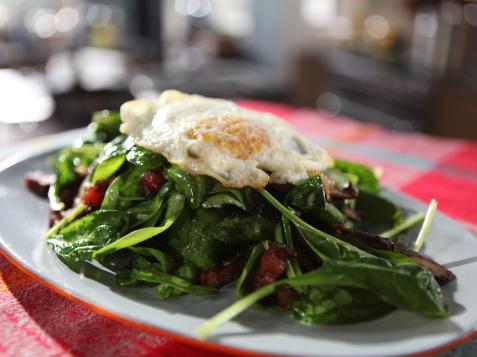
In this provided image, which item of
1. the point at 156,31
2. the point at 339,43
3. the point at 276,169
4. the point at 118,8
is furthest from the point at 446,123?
the point at 118,8

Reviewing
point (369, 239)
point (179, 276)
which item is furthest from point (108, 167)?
point (369, 239)

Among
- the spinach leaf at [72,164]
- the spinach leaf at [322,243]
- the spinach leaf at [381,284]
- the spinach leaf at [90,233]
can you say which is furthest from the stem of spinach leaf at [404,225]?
the spinach leaf at [72,164]

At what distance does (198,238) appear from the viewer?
1427 millimetres

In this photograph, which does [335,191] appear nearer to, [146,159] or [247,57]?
[146,159]

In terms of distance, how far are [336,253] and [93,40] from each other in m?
7.33

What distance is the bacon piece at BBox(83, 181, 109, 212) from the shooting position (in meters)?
1.65

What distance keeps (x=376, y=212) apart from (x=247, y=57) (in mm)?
6347

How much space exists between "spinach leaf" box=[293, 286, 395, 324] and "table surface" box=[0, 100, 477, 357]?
0.73 feet

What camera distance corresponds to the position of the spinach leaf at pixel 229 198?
57.2 inches

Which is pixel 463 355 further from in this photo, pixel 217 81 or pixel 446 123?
pixel 217 81

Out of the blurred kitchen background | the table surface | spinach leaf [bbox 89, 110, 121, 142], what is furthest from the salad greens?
the blurred kitchen background

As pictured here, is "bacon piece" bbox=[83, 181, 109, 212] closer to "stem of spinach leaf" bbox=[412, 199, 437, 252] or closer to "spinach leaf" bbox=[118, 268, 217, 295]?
"spinach leaf" bbox=[118, 268, 217, 295]

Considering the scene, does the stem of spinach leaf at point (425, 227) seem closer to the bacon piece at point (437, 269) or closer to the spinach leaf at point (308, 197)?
the bacon piece at point (437, 269)

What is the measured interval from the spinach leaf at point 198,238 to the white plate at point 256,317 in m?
0.13
